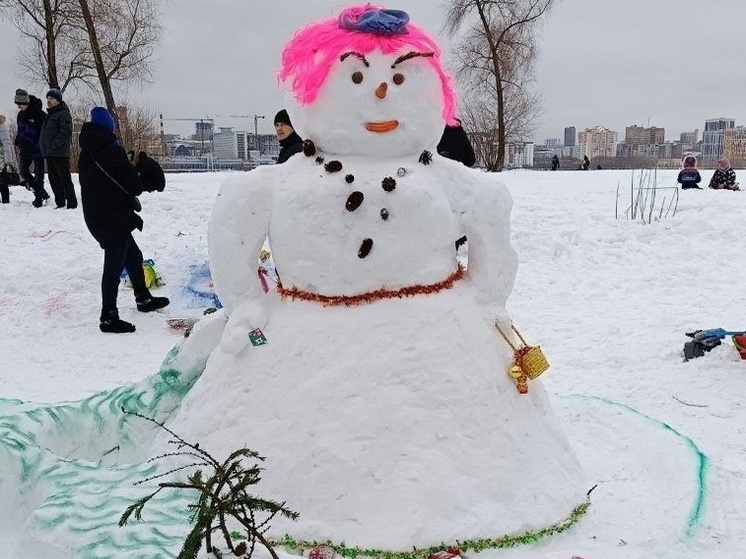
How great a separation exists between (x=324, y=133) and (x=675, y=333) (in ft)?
13.3

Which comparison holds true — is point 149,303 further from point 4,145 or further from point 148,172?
point 4,145

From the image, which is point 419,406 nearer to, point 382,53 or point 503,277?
point 503,277

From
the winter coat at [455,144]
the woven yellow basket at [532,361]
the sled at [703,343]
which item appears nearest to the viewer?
the woven yellow basket at [532,361]

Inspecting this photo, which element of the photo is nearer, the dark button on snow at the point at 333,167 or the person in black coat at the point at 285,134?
the dark button on snow at the point at 333,167

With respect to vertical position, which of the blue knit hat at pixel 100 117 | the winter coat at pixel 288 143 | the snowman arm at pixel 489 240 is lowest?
the snowman arm at pixel 489 240

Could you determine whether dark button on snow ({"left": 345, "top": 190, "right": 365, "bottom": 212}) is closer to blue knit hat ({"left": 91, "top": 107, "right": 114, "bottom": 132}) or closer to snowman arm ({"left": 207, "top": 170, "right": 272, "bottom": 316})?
snowman arm ({"left": 207, "top": 170, "right": 272, "bottom": 316})

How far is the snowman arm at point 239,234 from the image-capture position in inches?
106

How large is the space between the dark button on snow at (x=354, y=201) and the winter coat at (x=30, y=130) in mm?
7768

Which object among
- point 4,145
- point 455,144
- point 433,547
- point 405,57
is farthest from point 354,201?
point 4,145

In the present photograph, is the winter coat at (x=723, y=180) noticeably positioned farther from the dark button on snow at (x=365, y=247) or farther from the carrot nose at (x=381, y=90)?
the dark button on snow at (x=365, y=247)

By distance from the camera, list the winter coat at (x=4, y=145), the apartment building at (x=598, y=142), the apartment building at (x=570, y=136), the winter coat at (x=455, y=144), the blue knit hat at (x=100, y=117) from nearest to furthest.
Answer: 1. the winter coat at (x=455, y=144)
2. the blue knit hat at (x=100, y=117)
3. the winter coat at (x=4, y=145)
4. the apartment building at (x=598, y=142)
5. the apartment building at (x=570, y=136)

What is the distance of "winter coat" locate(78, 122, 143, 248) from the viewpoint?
5199 mm

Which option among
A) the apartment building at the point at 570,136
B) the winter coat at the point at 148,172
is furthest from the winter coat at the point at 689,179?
the apartment building at the point at 570,136

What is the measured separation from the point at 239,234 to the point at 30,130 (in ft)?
25.2
